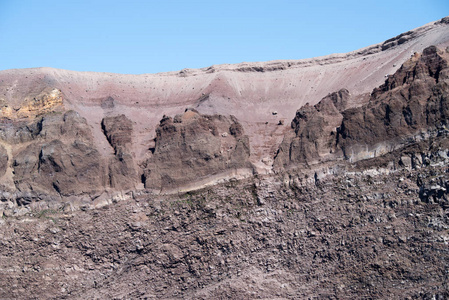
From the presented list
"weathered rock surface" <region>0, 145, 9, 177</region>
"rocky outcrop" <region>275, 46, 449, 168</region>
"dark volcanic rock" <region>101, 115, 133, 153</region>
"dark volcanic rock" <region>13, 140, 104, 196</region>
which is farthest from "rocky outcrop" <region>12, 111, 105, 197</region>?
"rocky outcrop" <region>275, 46, 449, 168</region>

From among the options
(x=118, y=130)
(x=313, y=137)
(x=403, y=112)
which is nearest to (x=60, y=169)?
(x=118, y=130)

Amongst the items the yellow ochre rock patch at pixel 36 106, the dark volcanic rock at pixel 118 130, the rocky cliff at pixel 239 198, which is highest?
the yellow ochre rock patch at pixel 36 106

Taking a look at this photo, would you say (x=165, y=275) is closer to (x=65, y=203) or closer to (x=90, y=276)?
(x=90, y=276)

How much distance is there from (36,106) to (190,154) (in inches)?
531

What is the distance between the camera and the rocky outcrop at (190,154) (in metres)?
57.2

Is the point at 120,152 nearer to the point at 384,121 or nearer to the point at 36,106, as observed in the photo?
the point at 36,106

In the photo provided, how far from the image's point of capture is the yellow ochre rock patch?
6272 cm

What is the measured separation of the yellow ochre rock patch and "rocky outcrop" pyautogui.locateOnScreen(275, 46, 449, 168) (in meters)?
17.6

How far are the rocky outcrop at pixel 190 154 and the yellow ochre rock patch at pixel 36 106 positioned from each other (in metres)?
8.76

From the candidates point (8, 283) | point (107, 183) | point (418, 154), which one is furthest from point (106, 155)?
point (418, 154)

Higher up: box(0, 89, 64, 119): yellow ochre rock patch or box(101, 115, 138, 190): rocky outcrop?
box(0, 89, 64, 119): yellow ochre rock patch

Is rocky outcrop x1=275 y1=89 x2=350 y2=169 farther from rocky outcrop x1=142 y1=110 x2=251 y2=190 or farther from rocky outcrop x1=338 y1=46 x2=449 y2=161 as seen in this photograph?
rocky outcrop x1=142 y1=110 x2=251 y2=190

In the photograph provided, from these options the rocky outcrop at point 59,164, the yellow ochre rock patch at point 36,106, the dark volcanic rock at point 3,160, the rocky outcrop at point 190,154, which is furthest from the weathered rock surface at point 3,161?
the rocky outcrop at point 190,154

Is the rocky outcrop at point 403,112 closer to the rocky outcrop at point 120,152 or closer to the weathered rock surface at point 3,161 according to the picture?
the rocky outcrop at point 120,152
